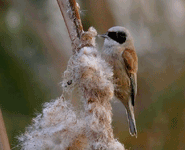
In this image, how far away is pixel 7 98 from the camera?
5.40 feet

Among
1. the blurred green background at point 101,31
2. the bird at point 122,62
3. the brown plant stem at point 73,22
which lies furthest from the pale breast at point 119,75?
the brown plant stem at point 73,22

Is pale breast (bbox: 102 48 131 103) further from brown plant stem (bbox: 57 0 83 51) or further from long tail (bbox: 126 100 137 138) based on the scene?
brown plant stem (bbox: 57 0 83 51)

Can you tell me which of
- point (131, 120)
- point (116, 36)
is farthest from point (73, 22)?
point (131, 120)

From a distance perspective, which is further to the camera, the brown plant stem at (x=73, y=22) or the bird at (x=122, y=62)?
the bird at (x=122, y=62)

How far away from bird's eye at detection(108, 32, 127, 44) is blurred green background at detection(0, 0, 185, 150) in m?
0.34

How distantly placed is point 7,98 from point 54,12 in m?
0.71

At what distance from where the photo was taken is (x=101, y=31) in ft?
5.17

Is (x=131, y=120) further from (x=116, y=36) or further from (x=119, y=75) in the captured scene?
(x=116, y=36)

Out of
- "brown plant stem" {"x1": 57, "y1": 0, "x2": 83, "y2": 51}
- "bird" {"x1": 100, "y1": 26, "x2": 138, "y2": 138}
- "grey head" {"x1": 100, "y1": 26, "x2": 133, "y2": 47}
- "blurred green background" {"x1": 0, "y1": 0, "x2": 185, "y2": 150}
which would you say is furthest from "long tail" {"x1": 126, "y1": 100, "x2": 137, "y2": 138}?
"brown plant stem" {"x1": 57, "y1": 0, "x2": 83, "y2": 51}

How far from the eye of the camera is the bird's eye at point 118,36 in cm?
124

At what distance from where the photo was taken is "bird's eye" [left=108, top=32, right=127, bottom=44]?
124cm

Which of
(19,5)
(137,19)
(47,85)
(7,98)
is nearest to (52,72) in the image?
(47,85)

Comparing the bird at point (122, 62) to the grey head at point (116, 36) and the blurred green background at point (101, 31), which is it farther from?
the blurred green background at point (101, 31)

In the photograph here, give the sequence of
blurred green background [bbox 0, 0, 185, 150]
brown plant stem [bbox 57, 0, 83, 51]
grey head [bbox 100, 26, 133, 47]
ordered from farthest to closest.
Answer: blurred green background [bbox 0, 0, 185, 150] < grey head [bbox 100, 26, 133, 47] < brown plant stem [bbox 57, 0, 83, 51]
